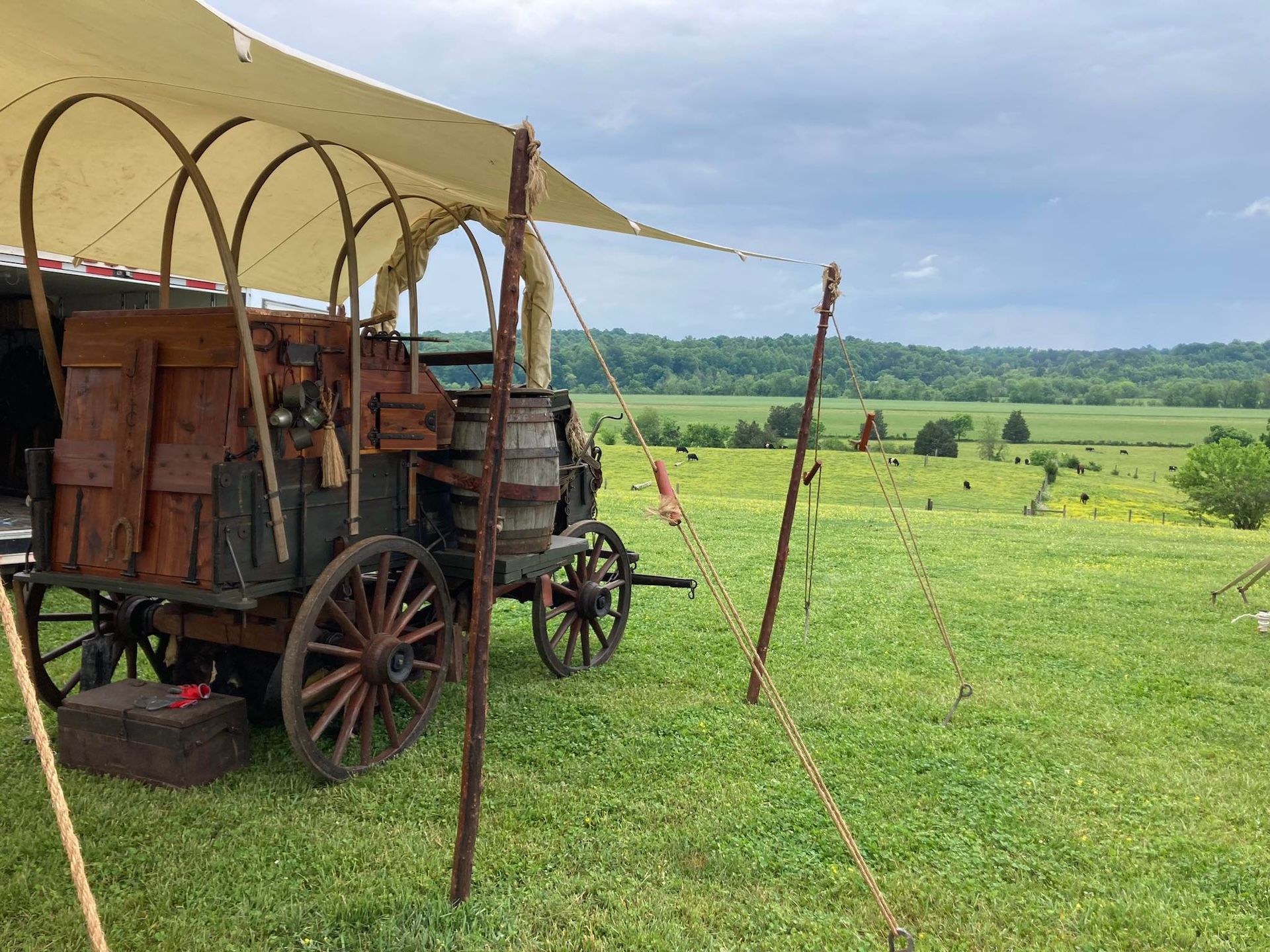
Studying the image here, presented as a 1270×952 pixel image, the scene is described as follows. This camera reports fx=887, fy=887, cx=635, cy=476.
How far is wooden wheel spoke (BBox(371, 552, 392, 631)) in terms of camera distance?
15.0 ft

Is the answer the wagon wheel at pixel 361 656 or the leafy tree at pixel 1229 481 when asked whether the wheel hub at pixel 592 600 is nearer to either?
the wagon wheel at pixel 361 656

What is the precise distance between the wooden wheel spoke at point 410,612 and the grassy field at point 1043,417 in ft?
327

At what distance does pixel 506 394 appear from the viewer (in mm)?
3416

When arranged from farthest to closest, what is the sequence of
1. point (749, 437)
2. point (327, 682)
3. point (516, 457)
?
point (749, 437) < point (516, 457) < point (327, 682)

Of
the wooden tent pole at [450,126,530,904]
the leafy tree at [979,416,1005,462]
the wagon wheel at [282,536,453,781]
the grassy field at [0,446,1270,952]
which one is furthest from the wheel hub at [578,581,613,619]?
the leafy tree at [979,416,1005,462]

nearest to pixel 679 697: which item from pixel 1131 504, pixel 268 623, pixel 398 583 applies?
pixel 398 583

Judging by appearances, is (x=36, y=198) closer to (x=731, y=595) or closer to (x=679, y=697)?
(x=679, y=697)

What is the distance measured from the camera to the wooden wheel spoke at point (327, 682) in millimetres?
4195

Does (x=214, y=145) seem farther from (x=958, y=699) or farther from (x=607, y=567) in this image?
(x=958, y=699)

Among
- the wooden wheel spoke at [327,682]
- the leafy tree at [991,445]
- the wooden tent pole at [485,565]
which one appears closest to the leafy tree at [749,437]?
the leafy tree at [991,445]

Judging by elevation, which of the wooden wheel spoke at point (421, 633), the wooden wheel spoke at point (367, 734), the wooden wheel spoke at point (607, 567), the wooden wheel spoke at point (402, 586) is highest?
the wooden wheel spoke at point (402, 586)

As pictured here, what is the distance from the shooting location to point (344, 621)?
14.4 ft

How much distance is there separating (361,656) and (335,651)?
181 mm

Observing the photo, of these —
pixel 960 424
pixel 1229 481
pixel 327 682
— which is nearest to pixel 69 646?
pixel 327 682
